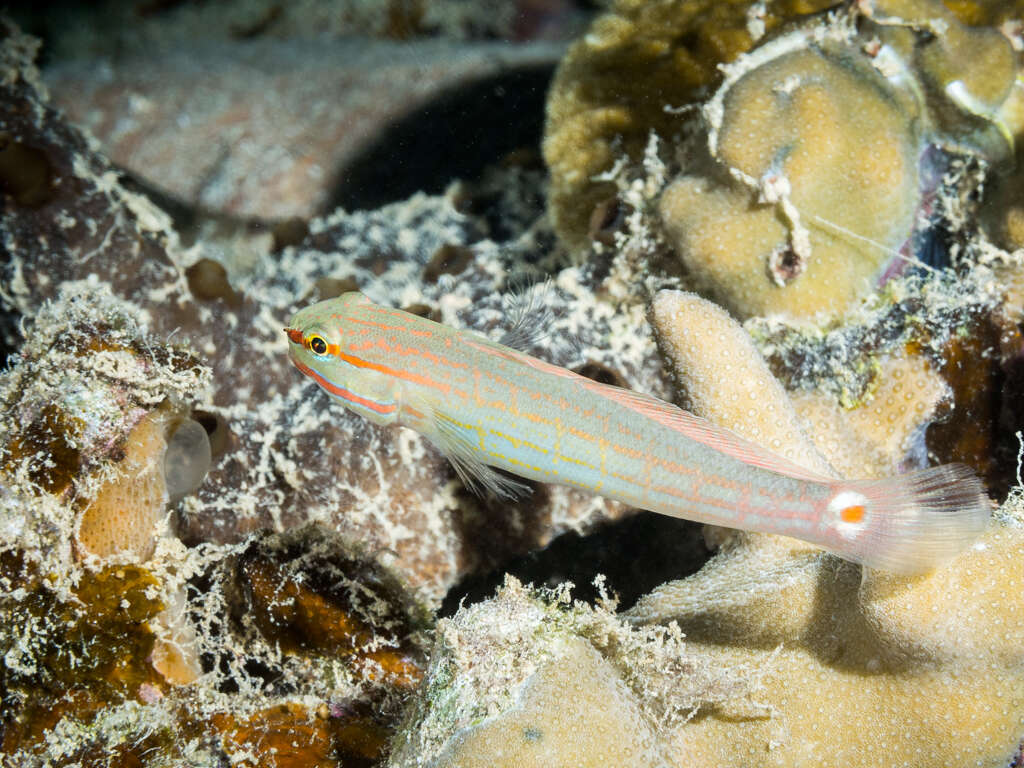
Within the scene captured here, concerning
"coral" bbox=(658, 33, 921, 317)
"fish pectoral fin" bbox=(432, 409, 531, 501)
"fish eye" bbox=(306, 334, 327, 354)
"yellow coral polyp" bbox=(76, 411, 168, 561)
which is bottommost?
"yellow coral polyp" bbox=(76, 411, 168, 561)

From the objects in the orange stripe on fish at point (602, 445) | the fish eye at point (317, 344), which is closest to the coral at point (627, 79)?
the orange stripe on fish at point (602, 445)

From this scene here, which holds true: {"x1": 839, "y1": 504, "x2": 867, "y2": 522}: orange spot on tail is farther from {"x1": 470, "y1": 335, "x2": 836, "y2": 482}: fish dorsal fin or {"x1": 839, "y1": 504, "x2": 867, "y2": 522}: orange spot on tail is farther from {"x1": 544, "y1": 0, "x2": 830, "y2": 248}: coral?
{"x1": 544, "y1": 0, "x2": 830, "y2": 248}: coral

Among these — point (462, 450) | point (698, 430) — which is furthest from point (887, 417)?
point (462, 450)

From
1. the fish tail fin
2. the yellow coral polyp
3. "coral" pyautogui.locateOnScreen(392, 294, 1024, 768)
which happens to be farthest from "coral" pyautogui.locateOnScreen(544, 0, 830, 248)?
the yellow coral polyp

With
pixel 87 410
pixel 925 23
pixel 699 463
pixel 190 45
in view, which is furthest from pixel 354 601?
pixel 190 45

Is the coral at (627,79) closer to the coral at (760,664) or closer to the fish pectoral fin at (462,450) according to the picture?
the coral at (760,664)

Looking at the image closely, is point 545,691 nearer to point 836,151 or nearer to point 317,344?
point 317,344

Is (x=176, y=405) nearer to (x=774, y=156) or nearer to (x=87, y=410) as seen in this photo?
(x=87, y=410)
